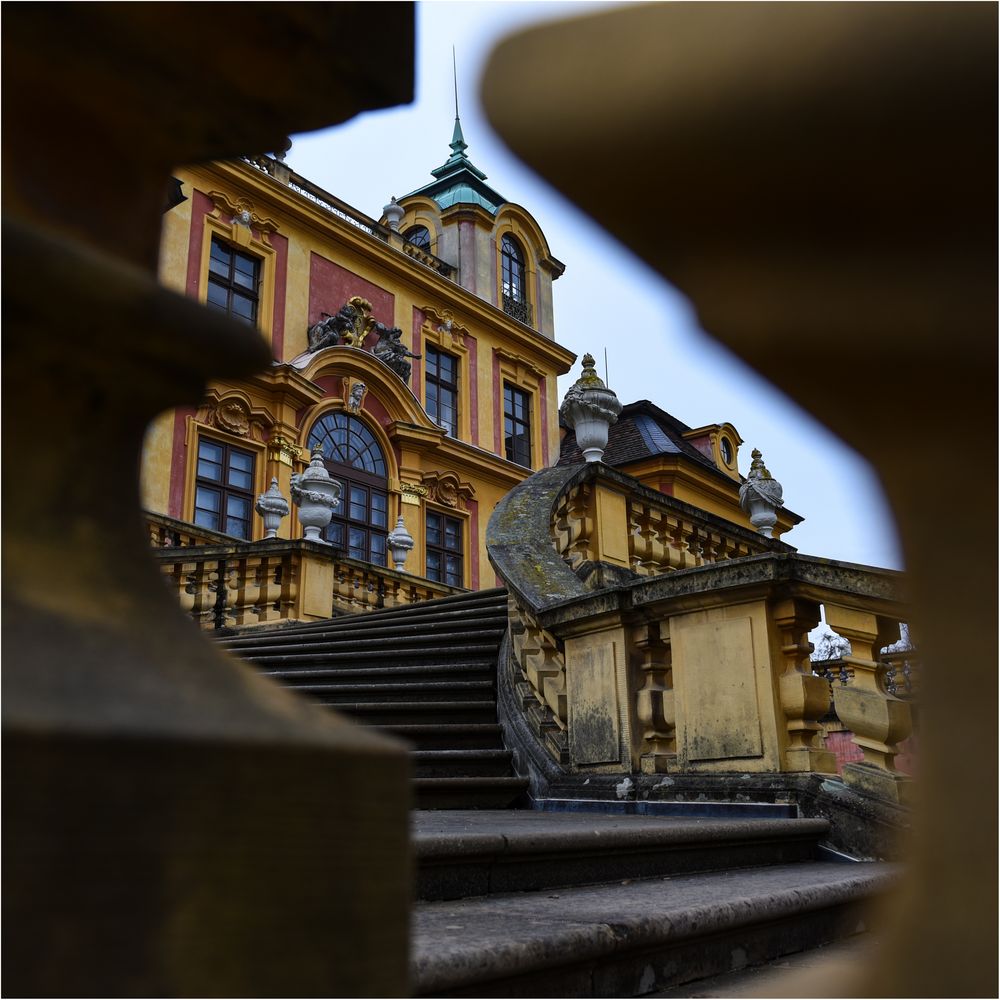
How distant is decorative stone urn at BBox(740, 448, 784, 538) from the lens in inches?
394

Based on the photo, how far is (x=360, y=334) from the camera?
18766mm

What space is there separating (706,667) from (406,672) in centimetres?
244

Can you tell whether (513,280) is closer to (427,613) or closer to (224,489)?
(224,489)

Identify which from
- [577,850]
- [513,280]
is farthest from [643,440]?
[577,850]

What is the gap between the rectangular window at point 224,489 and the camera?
15.4 meters

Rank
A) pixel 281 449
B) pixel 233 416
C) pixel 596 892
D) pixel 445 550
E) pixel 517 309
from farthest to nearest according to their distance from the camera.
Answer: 1. pixel 517 309
2. pixel 445 550
3. pixel 281 449
4. pixel 233 416
5. pixel 596 892

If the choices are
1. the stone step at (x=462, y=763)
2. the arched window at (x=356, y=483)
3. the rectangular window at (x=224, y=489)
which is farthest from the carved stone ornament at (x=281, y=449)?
the stone step at (x=462, y=763)

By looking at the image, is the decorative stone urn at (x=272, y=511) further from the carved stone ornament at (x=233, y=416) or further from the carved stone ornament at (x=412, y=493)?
the carved stone ornament at (x=412, y=493)

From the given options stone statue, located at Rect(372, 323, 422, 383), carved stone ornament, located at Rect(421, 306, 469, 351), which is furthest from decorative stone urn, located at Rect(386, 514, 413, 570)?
carved stone ornament, located at Rect(421, 306, 469, 351)

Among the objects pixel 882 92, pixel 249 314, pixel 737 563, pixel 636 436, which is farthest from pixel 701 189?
pixel 636 436

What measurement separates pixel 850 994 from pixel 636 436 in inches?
1008

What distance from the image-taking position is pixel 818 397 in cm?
45

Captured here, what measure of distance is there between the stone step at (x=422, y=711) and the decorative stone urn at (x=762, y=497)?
5.52 metres

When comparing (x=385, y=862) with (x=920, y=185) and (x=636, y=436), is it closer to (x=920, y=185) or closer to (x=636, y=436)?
(x=920, y=185)
